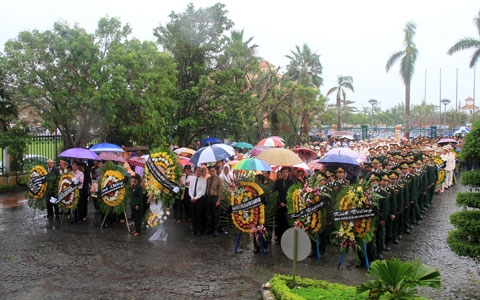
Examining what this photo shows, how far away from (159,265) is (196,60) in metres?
14.3

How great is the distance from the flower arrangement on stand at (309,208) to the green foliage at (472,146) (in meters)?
2.70

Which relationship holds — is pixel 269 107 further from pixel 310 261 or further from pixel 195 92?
pixel 310 261

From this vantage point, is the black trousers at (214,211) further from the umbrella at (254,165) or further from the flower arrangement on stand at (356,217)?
the flower arrangement on stand at (356,217)

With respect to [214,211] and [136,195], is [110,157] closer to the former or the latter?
[136,195]

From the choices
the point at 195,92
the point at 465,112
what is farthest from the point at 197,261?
the point at 465,112

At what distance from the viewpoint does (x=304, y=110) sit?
31.0 metres

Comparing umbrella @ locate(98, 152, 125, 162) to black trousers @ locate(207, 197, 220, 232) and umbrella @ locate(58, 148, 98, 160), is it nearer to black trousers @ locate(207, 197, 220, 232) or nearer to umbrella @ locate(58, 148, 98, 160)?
umbrella @ locate(58, 148, 98, 160)

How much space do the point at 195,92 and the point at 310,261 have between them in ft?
40.6

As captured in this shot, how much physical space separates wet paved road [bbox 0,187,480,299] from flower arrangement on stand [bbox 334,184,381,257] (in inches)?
23.1

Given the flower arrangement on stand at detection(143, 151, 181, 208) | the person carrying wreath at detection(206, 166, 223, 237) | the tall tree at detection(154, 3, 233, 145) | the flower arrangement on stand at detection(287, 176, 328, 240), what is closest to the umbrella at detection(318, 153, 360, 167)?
the flower arrangement on stand at detection(287, 176, 328, 240)

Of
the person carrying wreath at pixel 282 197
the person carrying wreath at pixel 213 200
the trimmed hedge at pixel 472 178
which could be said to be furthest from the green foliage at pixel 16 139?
the trimmed hedge at pixel 472 178

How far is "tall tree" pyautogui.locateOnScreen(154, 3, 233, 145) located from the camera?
68.1 feet

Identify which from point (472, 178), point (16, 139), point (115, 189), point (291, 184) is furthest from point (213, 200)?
point (16, 139)

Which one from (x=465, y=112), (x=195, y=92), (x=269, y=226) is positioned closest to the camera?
(x=269, y=226)
